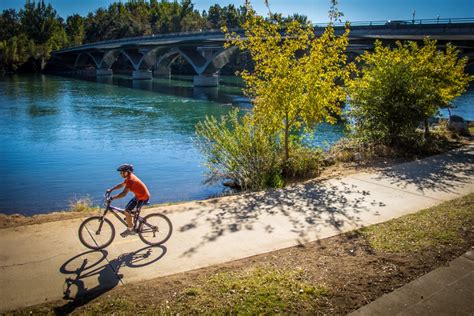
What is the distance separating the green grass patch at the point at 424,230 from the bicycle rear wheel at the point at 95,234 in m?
4.21

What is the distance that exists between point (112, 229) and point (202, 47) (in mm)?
61358

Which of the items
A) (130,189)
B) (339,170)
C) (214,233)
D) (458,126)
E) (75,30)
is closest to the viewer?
(130,189)

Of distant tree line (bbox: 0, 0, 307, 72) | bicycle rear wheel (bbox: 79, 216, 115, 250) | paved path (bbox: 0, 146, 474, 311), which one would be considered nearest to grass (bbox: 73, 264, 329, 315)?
paved path (bbox: 0, 146, 474, 311)

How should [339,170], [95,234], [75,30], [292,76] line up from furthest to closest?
1. [75,30]
2. [339,170]
3. [292,76]
4. [95,234]

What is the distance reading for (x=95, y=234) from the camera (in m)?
6.63

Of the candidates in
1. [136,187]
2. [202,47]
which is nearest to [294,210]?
[136,187]

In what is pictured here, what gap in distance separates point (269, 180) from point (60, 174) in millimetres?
9449

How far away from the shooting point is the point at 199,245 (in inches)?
256

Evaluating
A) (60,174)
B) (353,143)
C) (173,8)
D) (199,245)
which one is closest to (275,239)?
(199,245)

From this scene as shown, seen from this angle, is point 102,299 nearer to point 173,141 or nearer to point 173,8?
point 173,141

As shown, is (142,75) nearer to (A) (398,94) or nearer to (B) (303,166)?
(A) (398,94)

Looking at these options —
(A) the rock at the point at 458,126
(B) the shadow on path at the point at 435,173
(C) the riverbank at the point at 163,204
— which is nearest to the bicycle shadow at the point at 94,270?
(C) the riverbank at the point at 163,204

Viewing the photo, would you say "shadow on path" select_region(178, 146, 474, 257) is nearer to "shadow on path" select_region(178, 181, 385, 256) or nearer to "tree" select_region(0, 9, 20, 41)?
"shadow on path" select_region(178, 181, 385, 256)

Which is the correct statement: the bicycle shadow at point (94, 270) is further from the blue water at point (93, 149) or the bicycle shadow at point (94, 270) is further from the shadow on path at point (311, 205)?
the blue water at point (93, 149)
